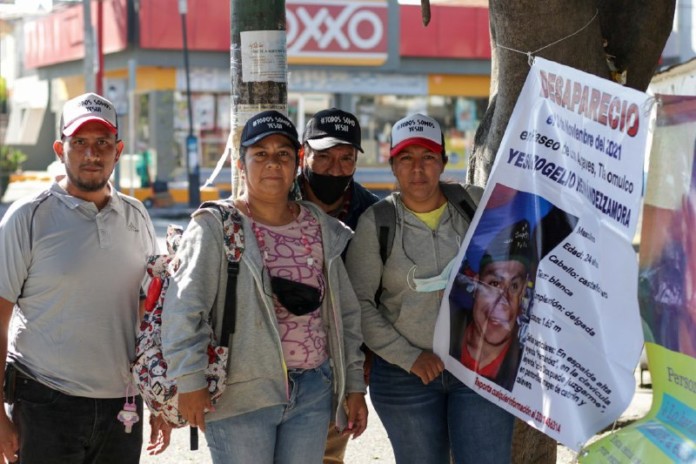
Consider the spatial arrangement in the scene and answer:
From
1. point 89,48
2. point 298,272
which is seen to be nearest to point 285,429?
point 298,272

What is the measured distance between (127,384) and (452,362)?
1.28 m

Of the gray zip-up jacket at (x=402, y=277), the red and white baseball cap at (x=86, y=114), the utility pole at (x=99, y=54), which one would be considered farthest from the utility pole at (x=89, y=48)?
the gray zip-up jacket at (x=402, y=277)

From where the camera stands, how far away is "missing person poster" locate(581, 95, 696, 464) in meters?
3.06

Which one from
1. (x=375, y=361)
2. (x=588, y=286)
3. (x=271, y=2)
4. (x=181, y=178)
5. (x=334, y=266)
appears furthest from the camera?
(x=181, y=178)

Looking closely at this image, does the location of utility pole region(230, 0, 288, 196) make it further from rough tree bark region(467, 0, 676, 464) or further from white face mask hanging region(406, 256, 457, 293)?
white face mask hanging region(406, 256, 457, 293)

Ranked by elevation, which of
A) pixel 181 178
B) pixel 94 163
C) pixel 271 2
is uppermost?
pixel 271 2

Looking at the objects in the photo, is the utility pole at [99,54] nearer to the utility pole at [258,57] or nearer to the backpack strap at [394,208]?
the utility pole at [258,57]

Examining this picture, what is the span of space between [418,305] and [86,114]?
4.91 ft

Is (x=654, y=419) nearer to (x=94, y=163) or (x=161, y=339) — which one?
(x=161, y=339)

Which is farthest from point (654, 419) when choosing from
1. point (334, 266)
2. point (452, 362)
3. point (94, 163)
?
point (94, 163)

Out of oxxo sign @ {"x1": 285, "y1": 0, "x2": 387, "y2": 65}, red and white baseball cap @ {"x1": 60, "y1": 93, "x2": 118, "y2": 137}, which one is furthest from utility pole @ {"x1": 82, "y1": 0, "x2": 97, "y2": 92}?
red and white baseball cap @ {"x1": 60, "y1": 93, "x2": 118, "y2": 137}

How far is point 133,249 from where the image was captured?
3.99 m

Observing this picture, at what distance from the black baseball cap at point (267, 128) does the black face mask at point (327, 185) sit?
753 mm

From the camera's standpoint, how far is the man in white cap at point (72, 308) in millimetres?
3777
